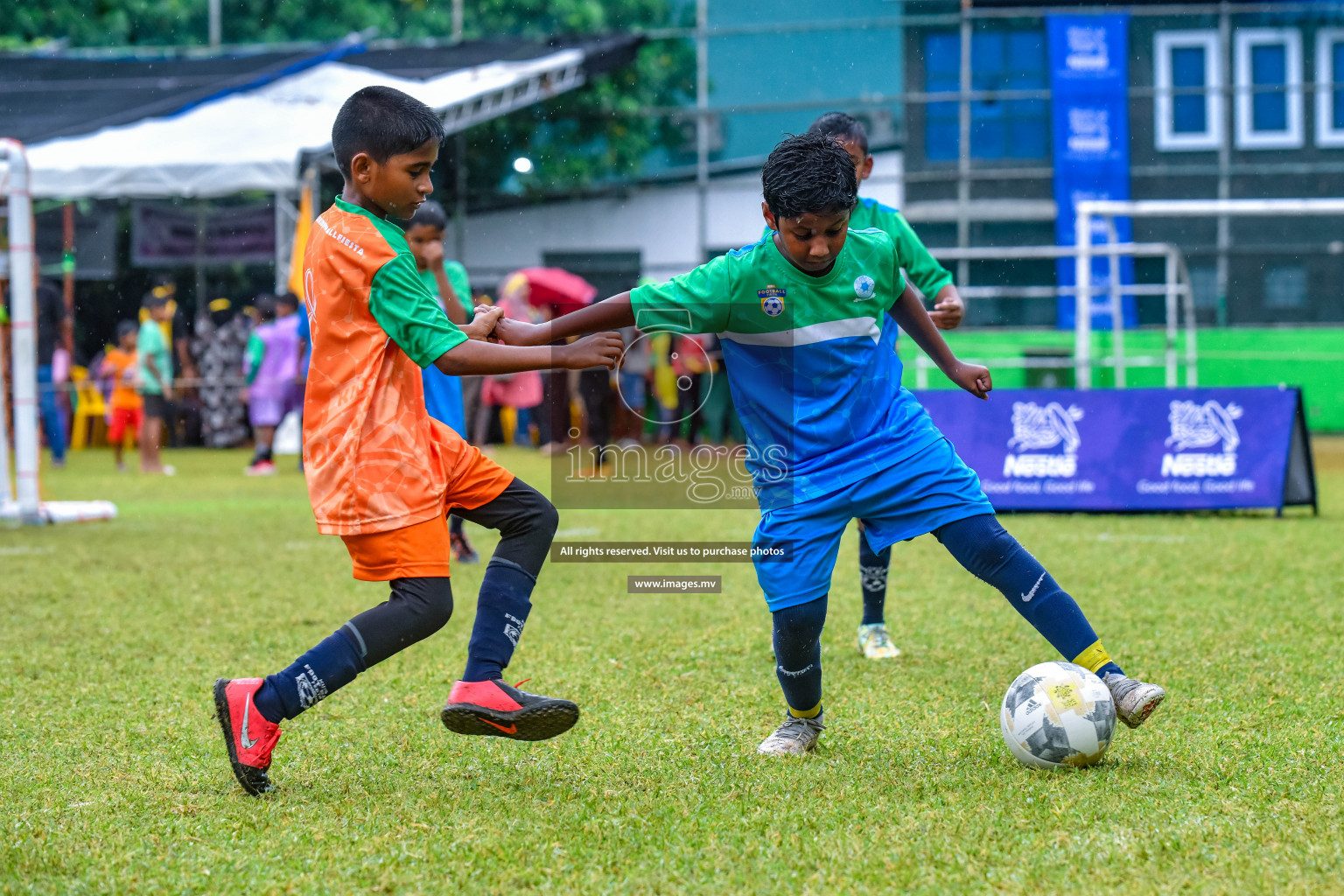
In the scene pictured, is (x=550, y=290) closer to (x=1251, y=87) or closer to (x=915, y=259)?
(x=1251, y=87)

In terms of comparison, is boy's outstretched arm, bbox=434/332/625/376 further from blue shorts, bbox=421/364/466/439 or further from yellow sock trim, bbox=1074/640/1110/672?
blue shorts, bbox=421/364/466/439

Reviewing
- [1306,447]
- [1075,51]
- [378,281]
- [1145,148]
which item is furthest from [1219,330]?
[378,281]

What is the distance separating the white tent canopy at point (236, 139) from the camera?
48.8ft

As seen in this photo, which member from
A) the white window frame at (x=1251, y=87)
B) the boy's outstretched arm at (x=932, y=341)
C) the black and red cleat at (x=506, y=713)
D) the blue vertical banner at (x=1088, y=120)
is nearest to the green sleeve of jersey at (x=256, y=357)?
the blue vertical banner at (x=1088, y=120)

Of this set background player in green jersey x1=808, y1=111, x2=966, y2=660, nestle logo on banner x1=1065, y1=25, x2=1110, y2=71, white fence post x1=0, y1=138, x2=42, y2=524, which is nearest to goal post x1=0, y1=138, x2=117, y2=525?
white fence post x1=0, y1=138, x2=42, y2=524

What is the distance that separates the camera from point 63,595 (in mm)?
6570

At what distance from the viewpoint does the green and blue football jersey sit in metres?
3.46

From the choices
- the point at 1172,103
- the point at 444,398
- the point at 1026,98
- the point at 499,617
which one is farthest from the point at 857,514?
the point at 1172,103

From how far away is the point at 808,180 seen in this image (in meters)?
3.28

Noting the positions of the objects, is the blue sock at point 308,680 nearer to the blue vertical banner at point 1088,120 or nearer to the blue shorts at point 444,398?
the blue shorts at point 444,398

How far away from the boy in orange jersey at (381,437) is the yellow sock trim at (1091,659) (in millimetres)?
1301

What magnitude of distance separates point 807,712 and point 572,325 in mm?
1170

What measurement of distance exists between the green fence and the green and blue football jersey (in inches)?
618

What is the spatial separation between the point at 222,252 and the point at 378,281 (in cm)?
1640
